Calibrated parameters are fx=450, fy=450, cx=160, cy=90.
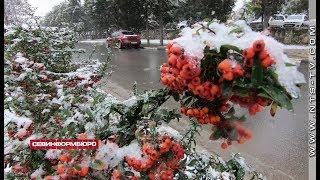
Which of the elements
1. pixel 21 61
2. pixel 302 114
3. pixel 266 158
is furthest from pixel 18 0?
pixel 302 114

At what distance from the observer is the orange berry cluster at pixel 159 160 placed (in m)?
1.35

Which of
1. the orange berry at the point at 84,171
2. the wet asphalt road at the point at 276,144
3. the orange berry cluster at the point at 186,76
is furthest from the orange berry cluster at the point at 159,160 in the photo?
the wet asphalt road at the point at 276,144

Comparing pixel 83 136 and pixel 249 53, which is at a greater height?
pixel 249 53

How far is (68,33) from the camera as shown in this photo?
276 cm

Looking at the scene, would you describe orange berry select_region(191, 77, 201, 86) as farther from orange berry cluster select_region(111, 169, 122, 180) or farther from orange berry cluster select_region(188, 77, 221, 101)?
orange berry cluster select_region(111, 169, 122, 180)

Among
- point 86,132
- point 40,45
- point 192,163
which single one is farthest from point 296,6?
point 86,132

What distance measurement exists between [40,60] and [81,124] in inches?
29.1

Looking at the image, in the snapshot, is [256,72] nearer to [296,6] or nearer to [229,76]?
[229,76]

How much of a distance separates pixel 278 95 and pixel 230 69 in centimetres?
13

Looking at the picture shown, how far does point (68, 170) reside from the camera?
4.57ft

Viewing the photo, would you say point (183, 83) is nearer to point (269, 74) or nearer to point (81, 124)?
point (269, 74)

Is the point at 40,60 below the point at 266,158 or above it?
above

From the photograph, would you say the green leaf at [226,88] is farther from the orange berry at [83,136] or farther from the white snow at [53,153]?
the white snow at [53,153]

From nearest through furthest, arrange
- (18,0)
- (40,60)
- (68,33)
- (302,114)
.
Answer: (18,0), (40,60), (68,33), (302,114)
